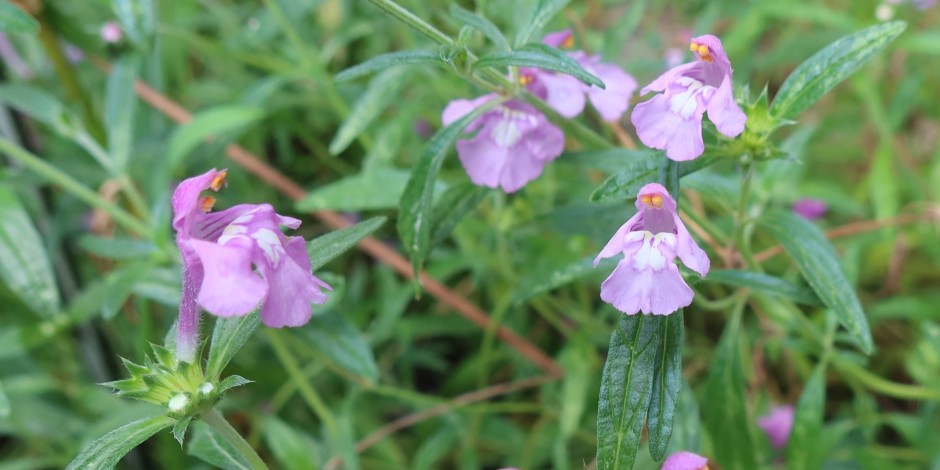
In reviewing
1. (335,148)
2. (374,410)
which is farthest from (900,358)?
(335,148)

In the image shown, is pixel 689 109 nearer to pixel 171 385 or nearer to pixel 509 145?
pixel 509 145

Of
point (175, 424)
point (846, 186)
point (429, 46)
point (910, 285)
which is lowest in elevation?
point (175, 424)

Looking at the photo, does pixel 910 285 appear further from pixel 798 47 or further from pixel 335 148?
pixel 335 148

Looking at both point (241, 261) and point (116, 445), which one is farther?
Answer: point (116, 445)

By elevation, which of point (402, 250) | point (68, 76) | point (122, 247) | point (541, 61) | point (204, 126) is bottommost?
point (541, 61)

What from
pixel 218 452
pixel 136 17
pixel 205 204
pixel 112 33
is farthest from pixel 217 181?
pixel 112 33

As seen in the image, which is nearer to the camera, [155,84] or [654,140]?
[654,140]
